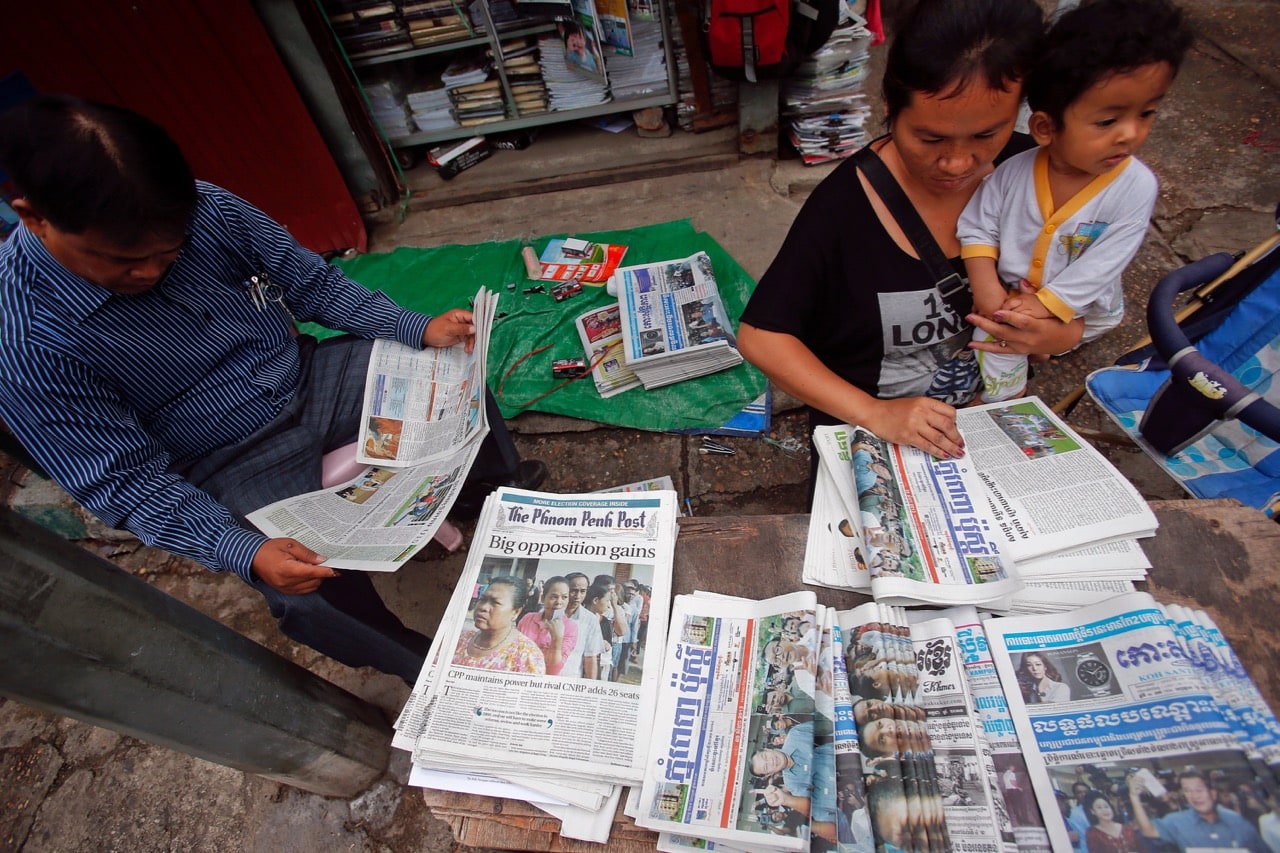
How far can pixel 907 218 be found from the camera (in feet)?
4.04

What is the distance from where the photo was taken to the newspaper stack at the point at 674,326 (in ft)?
7.84

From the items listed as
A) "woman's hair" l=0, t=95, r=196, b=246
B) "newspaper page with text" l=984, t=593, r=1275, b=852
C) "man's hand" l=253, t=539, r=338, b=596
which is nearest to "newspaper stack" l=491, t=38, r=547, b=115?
"woman's hair" l=0, t=95, r=196, b=246

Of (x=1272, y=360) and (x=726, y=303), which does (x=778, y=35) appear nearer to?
(x=726, y=303)

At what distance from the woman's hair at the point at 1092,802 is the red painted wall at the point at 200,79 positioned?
12.2 ft

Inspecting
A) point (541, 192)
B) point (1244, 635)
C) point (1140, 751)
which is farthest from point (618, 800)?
point (541, 192)

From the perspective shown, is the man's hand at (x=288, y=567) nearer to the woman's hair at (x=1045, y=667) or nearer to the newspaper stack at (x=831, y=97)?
the woman's hair at (x=1045, y=667)

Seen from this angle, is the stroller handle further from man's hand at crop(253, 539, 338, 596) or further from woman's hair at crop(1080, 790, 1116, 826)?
man's hand at crop(253, 539, 338, 596)

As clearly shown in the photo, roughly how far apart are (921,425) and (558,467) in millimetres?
1513

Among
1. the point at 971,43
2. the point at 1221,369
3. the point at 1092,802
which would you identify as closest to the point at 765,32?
the point at 971,43

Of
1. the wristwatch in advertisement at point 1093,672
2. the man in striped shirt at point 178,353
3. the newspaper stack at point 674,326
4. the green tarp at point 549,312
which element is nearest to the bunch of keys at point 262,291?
the man in striped shirt at point 178,353

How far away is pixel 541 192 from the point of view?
139 inches

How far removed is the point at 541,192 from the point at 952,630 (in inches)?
127

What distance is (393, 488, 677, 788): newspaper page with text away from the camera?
100 cm

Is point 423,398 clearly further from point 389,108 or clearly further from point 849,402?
point 389,108
